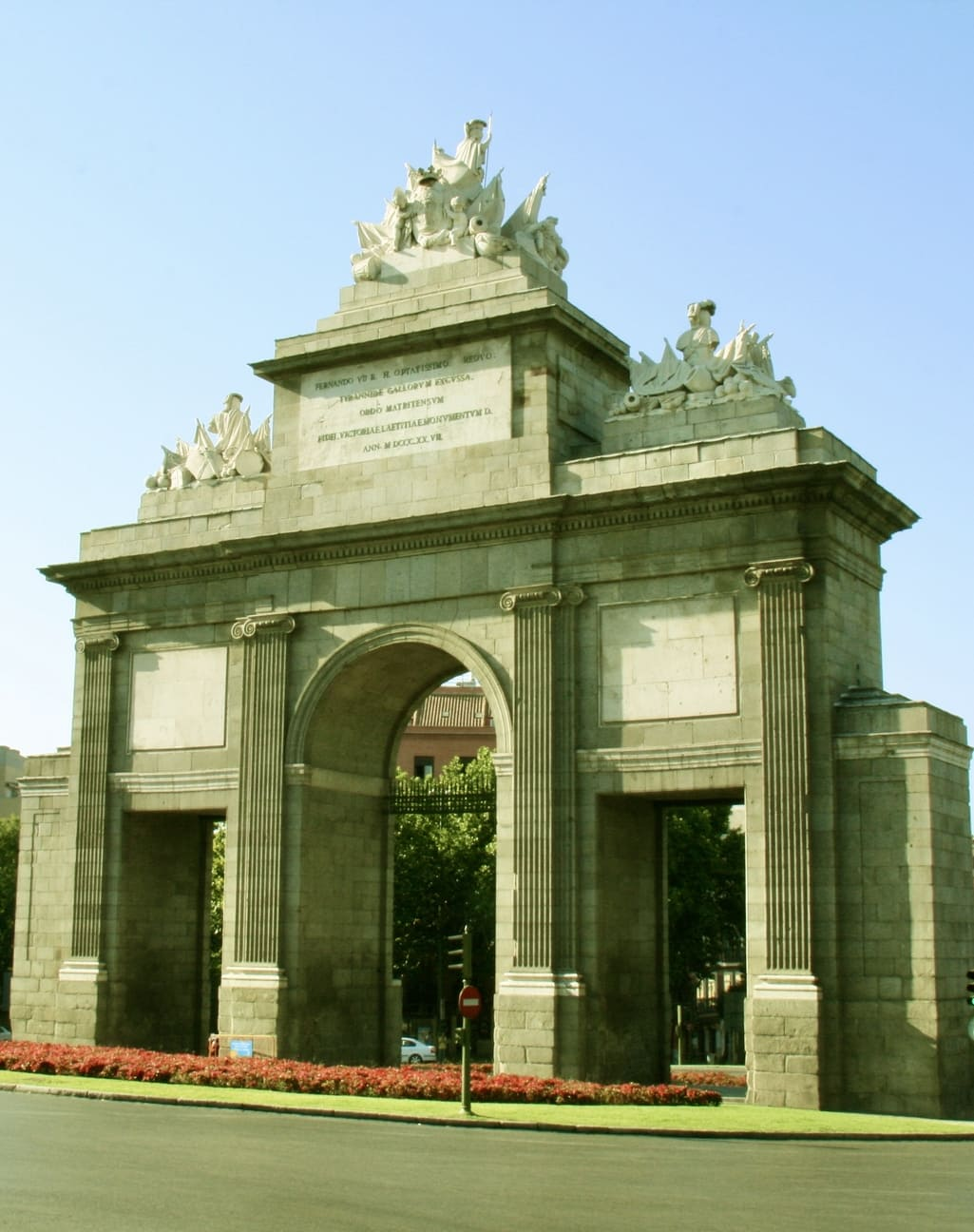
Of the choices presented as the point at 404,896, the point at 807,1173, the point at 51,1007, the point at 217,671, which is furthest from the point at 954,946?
the point at 404,896

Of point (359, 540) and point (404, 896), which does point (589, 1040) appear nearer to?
point (359, 540)

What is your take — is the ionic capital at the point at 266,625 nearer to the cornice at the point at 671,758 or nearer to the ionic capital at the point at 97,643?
the ionic capital at the point at 97,643

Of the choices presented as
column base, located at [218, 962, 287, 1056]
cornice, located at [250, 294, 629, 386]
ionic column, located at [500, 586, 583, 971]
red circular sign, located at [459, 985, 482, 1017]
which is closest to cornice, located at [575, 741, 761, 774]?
ionic column, located at [500, 586, 583, 971]

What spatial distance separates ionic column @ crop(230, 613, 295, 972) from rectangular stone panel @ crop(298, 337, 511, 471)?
4.02 m

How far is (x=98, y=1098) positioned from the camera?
2820 centimetres

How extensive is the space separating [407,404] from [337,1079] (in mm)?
14031

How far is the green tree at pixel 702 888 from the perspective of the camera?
59.8m

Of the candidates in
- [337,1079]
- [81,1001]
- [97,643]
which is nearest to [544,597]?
[337,1079]

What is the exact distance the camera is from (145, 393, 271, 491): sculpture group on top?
124 feet

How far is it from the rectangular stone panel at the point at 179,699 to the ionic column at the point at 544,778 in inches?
299

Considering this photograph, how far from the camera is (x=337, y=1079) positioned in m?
28.6

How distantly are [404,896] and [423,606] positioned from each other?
29789mm

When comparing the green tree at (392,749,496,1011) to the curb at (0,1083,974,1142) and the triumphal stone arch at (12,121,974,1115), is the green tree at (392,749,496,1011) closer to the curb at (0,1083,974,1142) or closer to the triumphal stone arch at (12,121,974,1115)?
the triumphal stone arch at (12,121,974,1115)

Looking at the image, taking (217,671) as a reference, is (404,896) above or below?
below
